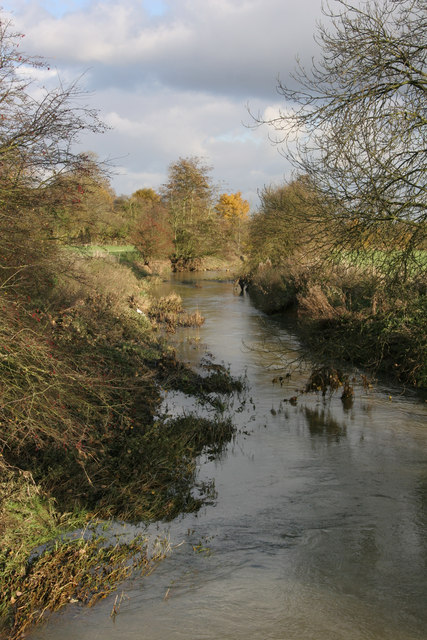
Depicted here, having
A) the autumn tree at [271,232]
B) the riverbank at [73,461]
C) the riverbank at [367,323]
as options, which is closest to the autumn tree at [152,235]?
the autumn tree at [271,232]

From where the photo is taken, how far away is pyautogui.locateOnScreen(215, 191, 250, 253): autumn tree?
50.5m

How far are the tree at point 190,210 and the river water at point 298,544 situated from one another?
3666 centimetres

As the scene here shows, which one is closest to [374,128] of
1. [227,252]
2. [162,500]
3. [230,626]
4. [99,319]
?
[162,500]

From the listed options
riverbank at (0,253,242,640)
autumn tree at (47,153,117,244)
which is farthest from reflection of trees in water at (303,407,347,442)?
autumn tree at (47,153,117,244)

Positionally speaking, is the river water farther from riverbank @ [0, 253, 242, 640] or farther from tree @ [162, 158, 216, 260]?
tree @ [162, 158, 216, 260]

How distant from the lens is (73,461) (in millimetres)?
7504

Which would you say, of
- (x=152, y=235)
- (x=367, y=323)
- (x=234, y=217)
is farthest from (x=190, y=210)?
(x=367, y=323)

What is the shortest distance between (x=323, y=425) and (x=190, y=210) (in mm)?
38446

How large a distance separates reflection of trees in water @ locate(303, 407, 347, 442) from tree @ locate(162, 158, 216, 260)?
120 feet

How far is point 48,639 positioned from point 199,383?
8.13 metres

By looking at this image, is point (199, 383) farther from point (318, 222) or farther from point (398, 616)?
point (398, 616)

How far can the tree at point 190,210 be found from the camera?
46.9 metres

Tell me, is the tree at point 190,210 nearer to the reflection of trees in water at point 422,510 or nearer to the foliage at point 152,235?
the foliage at point 152,235

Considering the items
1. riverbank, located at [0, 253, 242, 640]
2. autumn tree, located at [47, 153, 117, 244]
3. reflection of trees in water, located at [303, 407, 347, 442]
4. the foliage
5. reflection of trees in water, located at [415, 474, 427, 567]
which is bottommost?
reflection of trees in water, located at [415, 474, 427, 567]
